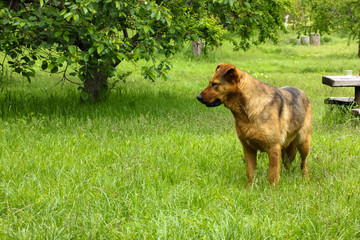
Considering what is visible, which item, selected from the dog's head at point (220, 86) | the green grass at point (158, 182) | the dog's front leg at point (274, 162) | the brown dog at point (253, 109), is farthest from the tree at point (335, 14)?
the dog's head at point (220, 86)

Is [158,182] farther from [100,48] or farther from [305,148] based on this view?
[100,48]

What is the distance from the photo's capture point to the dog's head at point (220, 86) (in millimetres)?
3828

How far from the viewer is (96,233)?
9.51 ft

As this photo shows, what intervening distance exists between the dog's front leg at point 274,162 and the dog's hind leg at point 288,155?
0.71 m

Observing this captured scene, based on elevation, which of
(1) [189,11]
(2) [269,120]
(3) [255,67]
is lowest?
(3) [255,67]

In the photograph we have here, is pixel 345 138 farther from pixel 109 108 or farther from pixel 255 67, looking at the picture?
pixel 255 67

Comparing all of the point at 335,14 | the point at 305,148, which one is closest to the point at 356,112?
the point at 305,148

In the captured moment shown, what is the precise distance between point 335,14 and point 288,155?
20.1 meters

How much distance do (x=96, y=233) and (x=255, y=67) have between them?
15.8 metres

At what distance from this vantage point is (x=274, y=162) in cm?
399

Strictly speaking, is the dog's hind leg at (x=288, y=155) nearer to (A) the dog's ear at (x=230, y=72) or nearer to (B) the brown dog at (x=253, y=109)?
(B) the brown dog at (x=253, y=109)

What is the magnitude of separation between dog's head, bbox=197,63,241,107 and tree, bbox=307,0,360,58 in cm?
1985

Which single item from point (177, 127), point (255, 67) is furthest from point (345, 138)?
point (255, 67)

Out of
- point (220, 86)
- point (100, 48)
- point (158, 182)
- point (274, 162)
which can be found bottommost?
point (158, 182)
